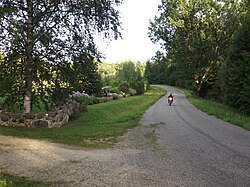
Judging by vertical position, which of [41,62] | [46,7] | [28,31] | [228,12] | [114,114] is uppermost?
[228,12]

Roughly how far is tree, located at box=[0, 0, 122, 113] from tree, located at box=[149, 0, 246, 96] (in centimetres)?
2825

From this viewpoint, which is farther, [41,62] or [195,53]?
[195,53]

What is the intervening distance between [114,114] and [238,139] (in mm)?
11015

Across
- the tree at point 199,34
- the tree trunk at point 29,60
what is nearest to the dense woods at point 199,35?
the tree at point 199,34

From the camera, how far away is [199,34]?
41500 mm

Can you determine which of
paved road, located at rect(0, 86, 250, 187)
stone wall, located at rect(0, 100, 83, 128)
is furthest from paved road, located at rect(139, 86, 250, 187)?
stone wall, located at rect(0, 100, 83, 128)

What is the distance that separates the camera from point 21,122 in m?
13.2

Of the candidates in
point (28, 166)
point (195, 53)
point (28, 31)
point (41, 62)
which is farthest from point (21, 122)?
point (195, 53)

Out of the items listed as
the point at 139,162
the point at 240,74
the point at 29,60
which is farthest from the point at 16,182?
the point at 240,74

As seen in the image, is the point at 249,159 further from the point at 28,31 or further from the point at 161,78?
the point at 161,78

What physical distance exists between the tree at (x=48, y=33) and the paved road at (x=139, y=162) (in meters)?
4.16

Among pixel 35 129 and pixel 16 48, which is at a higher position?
pixel 16 48

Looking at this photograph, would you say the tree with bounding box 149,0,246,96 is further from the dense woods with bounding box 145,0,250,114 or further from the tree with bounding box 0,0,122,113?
the tree with bounding box 0,0,122,113

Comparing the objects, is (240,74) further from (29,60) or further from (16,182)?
(16,182)
